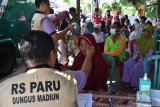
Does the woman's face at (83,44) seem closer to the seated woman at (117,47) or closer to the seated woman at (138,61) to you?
the seated woman at (138,61)

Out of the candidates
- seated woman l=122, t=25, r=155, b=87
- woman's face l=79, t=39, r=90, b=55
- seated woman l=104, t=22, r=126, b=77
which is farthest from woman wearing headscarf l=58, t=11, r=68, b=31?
woman's face l=79, t=39, r=90, b=55

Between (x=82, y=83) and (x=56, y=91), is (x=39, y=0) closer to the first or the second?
(x=82, y=83)

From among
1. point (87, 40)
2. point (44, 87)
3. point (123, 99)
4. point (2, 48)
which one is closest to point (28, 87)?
point (44, 87)

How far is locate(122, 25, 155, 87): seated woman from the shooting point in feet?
17.0

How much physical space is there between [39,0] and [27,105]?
8.23 feet

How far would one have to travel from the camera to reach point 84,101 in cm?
206

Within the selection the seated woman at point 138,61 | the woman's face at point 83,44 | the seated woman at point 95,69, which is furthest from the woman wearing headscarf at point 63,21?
the woman's face at point 83,44

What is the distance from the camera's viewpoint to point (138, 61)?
5.24 m

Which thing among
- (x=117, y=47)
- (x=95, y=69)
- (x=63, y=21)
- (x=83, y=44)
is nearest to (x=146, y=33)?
(x=117, y=47)

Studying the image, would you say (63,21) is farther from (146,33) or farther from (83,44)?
(83,44)

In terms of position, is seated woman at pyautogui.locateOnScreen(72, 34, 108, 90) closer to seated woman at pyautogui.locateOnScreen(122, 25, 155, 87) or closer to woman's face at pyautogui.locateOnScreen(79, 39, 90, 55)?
woman's face at pyautogui.locateOnScreen(79, 39, 90, 55)

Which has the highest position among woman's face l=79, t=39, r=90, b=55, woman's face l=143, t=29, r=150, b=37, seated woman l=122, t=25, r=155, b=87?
woman's face l=79, t=39, r=90, b=55

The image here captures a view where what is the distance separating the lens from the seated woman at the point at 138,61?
17.0 feet

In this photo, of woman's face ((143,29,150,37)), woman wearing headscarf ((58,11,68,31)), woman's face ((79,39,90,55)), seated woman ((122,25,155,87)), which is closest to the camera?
woman's face ((79,39,90,55))
